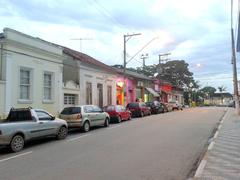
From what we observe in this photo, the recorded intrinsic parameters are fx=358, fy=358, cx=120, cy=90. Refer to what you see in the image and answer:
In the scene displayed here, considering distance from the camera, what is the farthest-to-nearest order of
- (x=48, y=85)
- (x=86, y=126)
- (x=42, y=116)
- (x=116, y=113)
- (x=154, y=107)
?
(x=154, y=107) < (x=116, y=113) < (x=48, y=85) < (x=86, y=126) < (x=42, y=116)

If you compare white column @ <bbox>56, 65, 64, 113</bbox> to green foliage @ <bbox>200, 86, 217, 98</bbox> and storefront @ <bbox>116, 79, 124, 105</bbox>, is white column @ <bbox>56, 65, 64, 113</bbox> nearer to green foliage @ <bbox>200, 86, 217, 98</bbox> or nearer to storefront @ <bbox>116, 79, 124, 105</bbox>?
storefront @ <bbox>116, 79, 124, 105</bbox>

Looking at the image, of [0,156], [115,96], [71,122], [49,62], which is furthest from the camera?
[115,96]

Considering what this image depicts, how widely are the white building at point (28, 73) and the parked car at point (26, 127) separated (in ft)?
22.0

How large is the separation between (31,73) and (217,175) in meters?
18.7

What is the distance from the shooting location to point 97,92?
35969 millimetres

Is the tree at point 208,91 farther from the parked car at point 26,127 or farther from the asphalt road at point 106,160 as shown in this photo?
the asphalt road at point 106,160

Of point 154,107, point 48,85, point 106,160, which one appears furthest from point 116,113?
point 106,160

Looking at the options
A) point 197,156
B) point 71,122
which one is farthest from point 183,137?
point 71,122

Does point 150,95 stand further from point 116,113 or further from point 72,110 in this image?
point 72,110

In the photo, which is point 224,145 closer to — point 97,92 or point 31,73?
point 31,73

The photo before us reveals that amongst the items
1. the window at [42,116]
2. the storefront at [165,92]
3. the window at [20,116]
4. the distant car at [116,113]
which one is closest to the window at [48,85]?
the distant car at [116,113]

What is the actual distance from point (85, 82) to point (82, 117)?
13021mm

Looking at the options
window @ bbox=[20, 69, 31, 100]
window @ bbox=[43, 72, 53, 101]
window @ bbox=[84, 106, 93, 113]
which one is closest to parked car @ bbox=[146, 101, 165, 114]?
window @ bbox=[43, 72, 53, 101]

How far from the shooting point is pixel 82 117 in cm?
2031
